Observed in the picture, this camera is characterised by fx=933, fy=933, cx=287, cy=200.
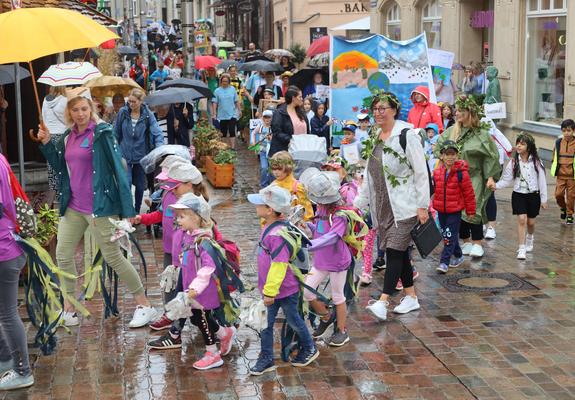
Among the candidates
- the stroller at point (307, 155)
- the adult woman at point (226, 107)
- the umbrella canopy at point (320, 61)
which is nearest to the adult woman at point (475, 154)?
the stroller at point (307, 155)

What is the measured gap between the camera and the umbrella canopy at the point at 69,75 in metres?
9.79

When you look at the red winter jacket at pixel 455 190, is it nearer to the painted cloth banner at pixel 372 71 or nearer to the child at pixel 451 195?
the child at pixel 451 195

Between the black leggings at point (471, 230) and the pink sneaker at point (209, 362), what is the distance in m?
4.16

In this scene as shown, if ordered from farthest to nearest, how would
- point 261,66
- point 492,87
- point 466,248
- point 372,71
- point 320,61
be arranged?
point 320,61, point 261,66, point 492,87, point 372,71, point 466,248

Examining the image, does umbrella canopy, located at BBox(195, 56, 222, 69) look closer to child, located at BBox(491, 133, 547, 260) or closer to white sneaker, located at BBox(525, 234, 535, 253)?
child, located at BBox(491, 133, 547, 260)

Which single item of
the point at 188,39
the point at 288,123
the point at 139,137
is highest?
the point at 188,39

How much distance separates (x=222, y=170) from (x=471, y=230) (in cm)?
582

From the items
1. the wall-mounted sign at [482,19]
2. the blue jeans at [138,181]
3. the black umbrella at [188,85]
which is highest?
the wall-mounted sign at [482,19]

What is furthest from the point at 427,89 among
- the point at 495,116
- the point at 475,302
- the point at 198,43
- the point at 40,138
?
the point at 198,43

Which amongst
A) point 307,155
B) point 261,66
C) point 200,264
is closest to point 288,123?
point 307,155

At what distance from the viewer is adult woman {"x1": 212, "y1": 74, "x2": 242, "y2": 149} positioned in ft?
62.4

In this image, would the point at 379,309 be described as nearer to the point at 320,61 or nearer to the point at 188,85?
the point at 188,85

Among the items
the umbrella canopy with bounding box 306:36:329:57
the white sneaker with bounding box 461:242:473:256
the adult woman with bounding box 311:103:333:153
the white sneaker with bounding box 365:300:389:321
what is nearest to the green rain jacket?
the white sneaker with bounding box 461:242:473:256

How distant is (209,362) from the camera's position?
21.4 ft
